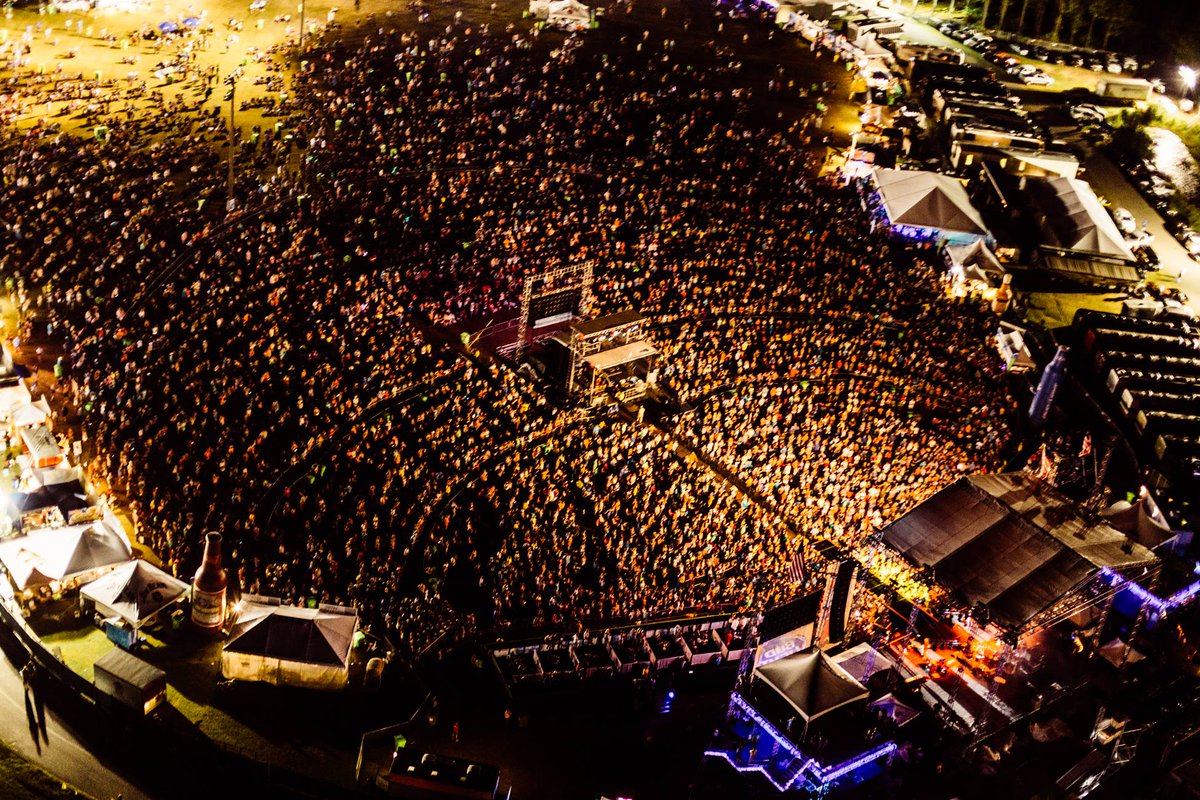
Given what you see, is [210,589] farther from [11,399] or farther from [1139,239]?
[1139,239]

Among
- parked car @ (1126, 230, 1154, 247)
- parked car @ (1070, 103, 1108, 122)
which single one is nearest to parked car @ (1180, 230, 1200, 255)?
parked car @ (1126, 230, 1154, 247)

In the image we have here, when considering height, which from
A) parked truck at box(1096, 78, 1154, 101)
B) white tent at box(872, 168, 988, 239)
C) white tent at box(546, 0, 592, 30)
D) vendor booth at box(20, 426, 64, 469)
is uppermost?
white tent at box(546, 0, 592, 30)

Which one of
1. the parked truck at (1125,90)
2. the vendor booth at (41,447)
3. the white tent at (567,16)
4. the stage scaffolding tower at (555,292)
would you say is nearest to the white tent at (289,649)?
the vendor booth at (41,447)

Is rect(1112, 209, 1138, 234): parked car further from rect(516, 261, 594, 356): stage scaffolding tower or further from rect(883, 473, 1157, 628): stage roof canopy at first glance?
rect(516, 261, 594, 356): stage scaffolding tower

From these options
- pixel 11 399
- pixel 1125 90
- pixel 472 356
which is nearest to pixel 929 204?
pixel 472 356

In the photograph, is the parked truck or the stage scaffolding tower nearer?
the stage scaffolding tower

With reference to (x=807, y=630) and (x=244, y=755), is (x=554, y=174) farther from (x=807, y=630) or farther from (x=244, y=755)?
(x=244, y=755)
